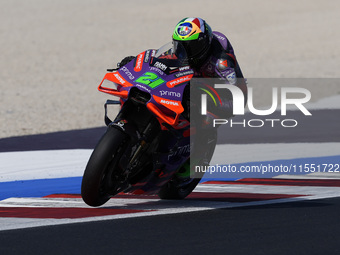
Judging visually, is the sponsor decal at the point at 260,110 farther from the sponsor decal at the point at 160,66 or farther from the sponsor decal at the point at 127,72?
the sponsor decal at the point at 127,72

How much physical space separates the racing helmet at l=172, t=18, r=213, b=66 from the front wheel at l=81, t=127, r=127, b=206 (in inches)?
38.2

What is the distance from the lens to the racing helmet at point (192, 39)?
7.42 m

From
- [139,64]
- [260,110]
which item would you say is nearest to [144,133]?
[139,64]

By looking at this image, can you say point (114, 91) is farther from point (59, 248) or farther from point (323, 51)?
point (323, 51)

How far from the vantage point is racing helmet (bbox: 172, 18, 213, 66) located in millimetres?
7422

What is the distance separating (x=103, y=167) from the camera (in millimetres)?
6914

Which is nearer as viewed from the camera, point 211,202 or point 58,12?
point 211,202

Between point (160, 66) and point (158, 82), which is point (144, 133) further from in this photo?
point (160, 66)

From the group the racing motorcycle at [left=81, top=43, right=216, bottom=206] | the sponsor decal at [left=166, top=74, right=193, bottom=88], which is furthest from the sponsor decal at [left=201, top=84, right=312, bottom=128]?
the racing motorcycle at [left=81, top=43, right=216, bottom=206]

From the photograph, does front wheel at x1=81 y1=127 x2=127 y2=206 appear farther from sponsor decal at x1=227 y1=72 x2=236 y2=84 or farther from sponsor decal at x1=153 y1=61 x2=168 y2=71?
sponsor decal at x1=227 y1=72 x2=236 y2=84

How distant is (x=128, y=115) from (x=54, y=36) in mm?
29549

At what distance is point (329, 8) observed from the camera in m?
44.9


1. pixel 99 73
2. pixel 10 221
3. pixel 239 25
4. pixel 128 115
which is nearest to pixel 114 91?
pixel 128 115

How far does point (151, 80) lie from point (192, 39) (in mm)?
540
